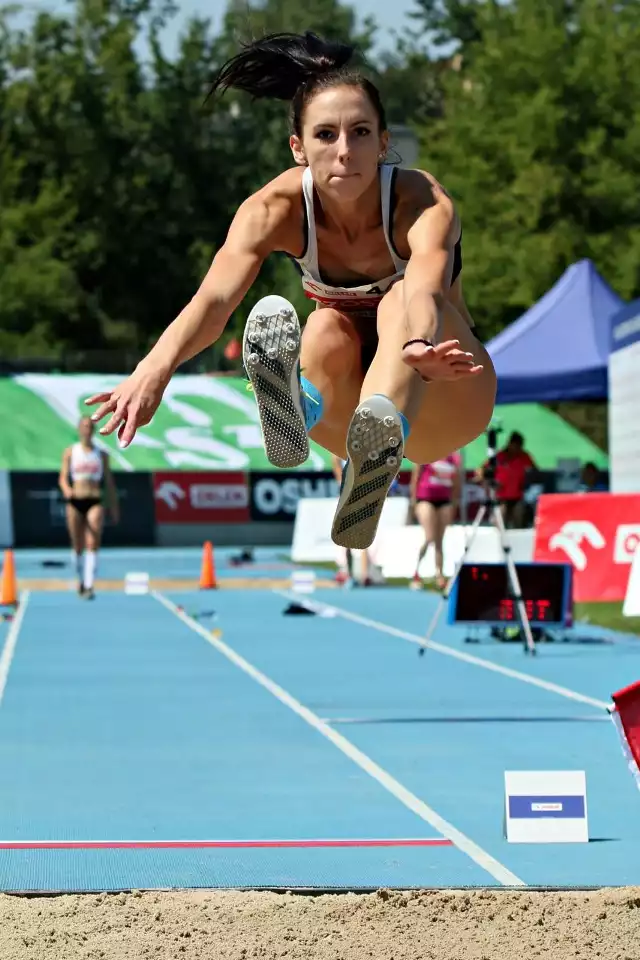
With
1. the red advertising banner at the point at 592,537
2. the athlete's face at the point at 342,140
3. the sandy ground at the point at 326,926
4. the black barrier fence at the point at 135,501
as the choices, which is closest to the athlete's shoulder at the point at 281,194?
the athlete's face at the point at 342,140

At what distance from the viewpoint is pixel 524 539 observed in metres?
19.0

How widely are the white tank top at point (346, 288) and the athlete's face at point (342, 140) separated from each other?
12 centimetres

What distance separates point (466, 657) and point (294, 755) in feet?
16.5

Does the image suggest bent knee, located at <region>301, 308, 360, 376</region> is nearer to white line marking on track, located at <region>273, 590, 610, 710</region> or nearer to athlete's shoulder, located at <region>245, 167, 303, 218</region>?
athlete's shoulder, located at <region>245, 167, 303, 218</region>

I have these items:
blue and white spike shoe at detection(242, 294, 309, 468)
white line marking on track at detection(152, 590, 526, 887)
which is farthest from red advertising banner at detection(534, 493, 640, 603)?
blue and white spike shoe at detection(242, 294, 309, 468)

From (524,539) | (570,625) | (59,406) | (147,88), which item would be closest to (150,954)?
(570,625)

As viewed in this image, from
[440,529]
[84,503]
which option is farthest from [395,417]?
[84,503]

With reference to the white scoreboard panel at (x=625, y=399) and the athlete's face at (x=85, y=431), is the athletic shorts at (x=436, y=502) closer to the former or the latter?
the white scoreboard panel at (x=625, y=399)

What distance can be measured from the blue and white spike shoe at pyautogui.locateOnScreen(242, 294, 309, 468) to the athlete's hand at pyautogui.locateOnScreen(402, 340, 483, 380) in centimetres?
61

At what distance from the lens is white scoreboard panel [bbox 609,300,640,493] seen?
57.7 ft

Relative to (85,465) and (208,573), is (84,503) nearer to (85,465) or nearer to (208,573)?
(85,465)

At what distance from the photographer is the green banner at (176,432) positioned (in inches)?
1248

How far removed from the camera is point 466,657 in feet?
45.7

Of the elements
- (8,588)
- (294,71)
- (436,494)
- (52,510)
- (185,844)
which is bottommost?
(52,510)
